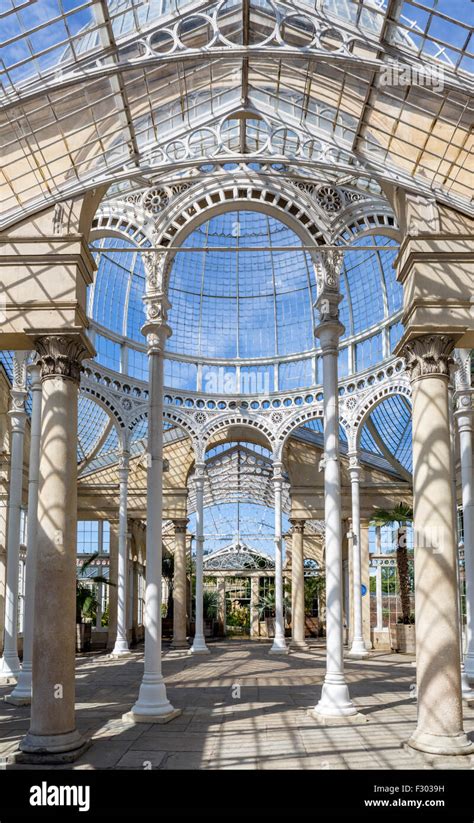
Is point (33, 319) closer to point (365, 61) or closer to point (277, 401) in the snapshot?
point (365, 61)

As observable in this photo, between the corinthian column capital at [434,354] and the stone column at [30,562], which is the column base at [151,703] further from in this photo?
the corinthian column capital at [434,354]

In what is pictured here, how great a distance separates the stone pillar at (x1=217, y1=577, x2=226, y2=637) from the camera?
4584cm

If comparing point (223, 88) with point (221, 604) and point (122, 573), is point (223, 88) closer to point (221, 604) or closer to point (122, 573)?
point (122, 573)

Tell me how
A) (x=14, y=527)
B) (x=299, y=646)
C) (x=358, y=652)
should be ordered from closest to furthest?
(x=14, y=527), (x=358, y=652), (x=299, y=646)

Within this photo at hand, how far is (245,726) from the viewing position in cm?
1286

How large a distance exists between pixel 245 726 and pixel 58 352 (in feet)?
22.1

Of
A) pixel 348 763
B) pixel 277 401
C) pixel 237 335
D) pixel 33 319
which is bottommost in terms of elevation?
pixel 348 763

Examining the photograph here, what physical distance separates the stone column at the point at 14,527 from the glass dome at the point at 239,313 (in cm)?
1178

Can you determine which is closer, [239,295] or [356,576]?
[356,576]

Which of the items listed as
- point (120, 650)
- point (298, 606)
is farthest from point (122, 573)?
point (298, 606)

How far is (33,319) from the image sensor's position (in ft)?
36.4

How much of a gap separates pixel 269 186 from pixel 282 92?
291cm

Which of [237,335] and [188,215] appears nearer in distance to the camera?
[188,215]

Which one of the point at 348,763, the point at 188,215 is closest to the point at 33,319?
the point at 188,215
